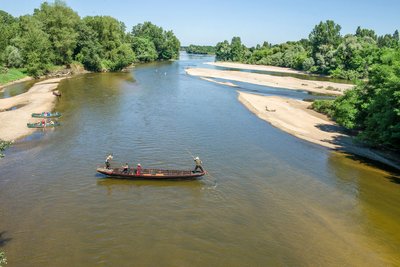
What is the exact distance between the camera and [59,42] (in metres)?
113

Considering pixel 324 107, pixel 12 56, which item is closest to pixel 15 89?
pixel 12 56

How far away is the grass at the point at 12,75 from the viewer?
9202 centimetres

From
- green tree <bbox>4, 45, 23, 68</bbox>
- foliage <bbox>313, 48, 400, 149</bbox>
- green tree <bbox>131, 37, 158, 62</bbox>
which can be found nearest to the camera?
foliage <bbox>313, 48, 400, 149</bbox>

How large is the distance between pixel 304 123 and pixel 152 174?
35919mm

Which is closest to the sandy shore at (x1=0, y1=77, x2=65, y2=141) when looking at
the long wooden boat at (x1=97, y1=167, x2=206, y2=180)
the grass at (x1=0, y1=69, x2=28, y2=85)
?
the grass at (x1=0, y1=69, x2=28, y2=85)

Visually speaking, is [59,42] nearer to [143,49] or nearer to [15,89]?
[15,89]

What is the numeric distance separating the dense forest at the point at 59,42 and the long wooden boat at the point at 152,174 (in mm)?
67424

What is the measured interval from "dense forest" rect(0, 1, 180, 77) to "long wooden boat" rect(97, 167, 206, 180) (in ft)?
221

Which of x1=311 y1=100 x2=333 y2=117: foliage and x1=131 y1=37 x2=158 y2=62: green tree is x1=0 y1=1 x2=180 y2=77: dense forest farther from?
x1=311 y1=100 x2=333 y2=117: foliage

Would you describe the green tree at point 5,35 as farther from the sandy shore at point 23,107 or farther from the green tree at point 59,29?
the sandy shore at point 23,107

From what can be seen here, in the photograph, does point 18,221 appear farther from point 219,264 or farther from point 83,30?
point 83,30

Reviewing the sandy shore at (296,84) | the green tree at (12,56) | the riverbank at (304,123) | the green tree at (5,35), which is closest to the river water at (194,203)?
the riverbank at (304,123)

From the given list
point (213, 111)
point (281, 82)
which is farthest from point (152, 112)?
point (281, 82)

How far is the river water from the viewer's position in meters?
24.8
